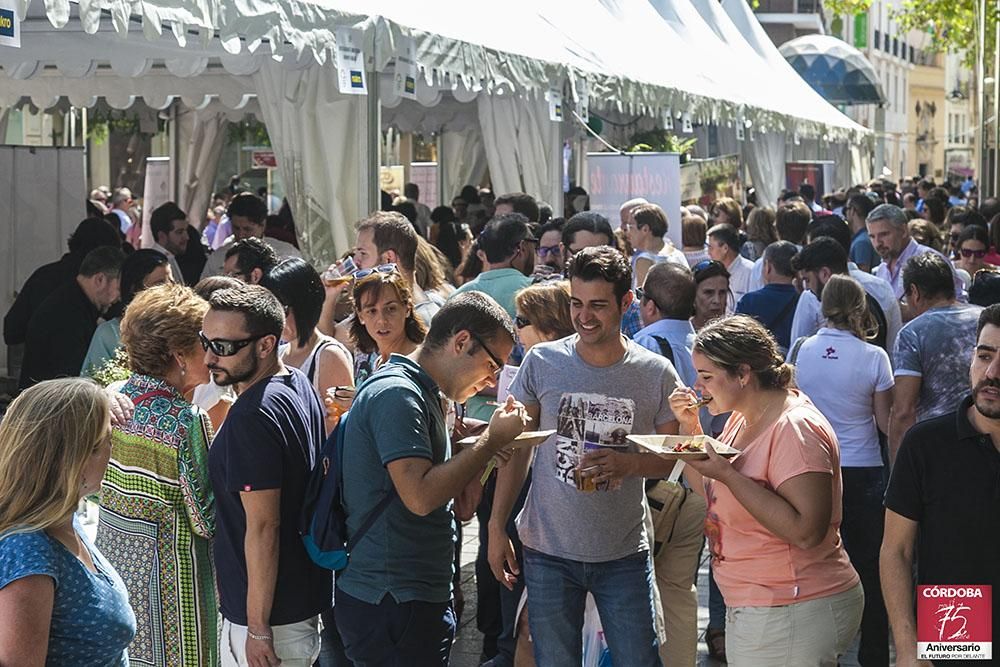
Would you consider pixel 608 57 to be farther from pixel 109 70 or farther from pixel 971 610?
pixel 971 610

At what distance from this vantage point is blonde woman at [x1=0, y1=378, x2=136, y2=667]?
2951 millimetres

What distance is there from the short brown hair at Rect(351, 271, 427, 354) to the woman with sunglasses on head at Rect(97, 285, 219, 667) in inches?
40.3

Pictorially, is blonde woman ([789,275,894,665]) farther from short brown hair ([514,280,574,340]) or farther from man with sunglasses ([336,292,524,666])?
man with sunglasses ([336,292,524,666])

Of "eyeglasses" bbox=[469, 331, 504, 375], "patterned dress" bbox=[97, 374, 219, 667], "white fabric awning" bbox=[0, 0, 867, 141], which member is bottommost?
"patterned dress" bbox=[97, 374, 219, 667]

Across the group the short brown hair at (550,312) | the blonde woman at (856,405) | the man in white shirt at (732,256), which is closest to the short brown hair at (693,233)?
the man in white shirt at (732,256)

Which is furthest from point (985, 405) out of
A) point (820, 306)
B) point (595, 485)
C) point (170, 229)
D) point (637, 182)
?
point (170, 229)

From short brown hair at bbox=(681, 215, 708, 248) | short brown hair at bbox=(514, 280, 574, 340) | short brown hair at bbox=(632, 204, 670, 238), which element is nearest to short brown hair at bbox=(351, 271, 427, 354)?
short brown hair at bbox=(514, 280, 574, 340)

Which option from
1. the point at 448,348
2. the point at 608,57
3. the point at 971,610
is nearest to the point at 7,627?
the point at 448,348

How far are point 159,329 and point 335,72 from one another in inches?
192

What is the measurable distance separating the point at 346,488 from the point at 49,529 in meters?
1.17

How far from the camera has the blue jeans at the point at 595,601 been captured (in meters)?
4.79

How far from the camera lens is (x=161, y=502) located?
14.1ft

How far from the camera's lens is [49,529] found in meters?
3.06

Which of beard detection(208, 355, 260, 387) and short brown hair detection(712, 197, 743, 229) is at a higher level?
short brown hair detection(712, 197, 743, 229)
